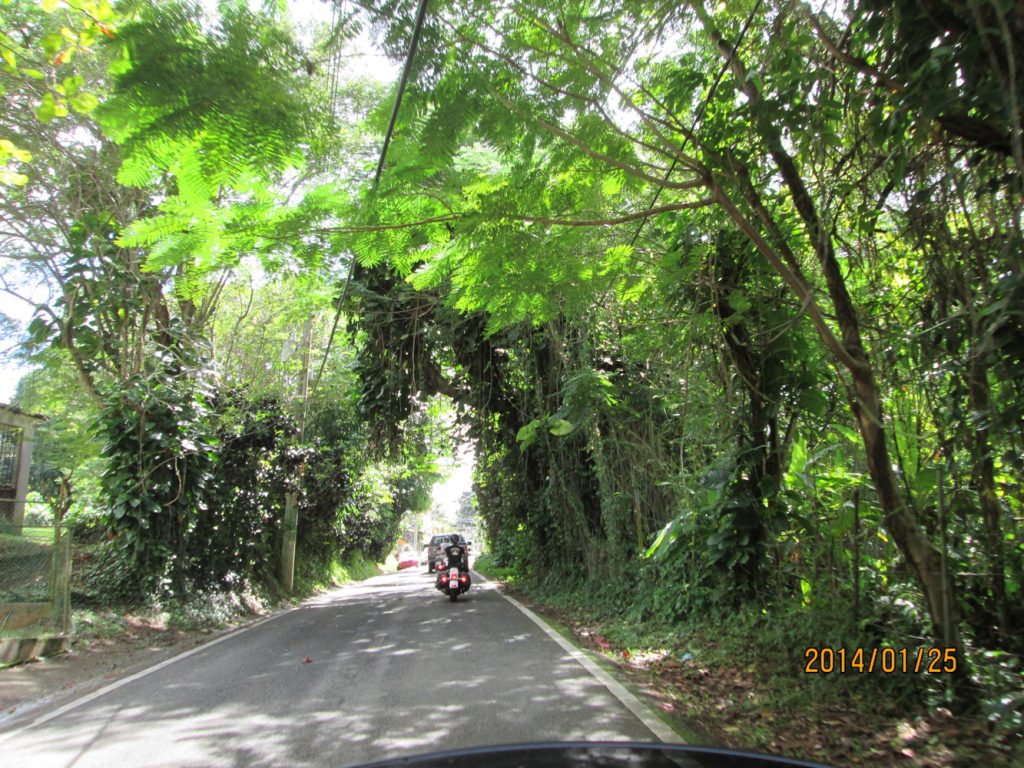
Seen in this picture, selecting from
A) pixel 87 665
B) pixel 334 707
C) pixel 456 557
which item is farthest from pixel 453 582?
pixel 334 707

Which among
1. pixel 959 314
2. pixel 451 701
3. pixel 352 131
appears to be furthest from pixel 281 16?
pixel 451 701

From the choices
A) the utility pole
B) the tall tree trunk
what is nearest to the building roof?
Result: the utility pole

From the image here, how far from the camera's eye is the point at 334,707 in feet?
18.2

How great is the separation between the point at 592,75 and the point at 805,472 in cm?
430

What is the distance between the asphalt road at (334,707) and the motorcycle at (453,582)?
563 centimetres

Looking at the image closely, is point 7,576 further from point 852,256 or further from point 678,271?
point 852,256

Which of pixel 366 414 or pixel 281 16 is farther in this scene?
pixel 366 414

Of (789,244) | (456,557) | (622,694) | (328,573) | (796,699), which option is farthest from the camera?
(328,573)

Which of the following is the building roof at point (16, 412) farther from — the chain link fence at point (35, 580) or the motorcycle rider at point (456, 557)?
the motorcycle rider at point (456, 557)

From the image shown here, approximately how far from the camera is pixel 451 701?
5.62 meters

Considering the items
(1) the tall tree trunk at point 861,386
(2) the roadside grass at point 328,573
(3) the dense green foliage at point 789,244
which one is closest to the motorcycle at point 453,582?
(2) the roadside grass at point 328,573

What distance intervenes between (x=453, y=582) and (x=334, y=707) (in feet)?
31.4
